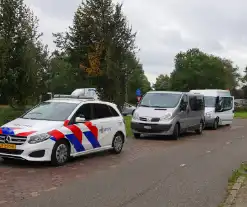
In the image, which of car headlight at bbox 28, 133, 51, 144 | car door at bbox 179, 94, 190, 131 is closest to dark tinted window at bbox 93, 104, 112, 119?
car headlight at bbox 28, 133, 51, 144

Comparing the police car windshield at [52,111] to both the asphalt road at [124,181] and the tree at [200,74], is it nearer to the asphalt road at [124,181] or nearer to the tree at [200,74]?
the asphalt road at [124,181]

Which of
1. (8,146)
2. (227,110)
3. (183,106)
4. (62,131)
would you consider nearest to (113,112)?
(62,131)

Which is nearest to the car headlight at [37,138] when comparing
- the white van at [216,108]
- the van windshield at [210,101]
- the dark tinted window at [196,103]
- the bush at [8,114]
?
the bush at [8,114]

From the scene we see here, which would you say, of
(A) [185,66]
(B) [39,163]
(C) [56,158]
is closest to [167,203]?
(C) [56,158]

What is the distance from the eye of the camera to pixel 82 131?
11398mm

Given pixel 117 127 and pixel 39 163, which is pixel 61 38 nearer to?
pixel 117 127

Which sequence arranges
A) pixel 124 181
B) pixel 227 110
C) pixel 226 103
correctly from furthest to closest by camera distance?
pixel 227 110 < pixel 226 103 < pixel 124 181

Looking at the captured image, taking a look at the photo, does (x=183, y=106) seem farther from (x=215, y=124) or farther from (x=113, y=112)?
(x=215, y=124)

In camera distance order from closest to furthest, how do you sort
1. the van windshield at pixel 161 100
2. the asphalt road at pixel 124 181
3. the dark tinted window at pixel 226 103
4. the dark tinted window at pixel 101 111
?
the asphalt road at pixel 124 181
the dark tinted window at pixel 101 111
the van windshield at pixel 161 100
the dark tinted window at pixel 226 103

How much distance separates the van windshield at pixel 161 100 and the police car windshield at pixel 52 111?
7.86 meters

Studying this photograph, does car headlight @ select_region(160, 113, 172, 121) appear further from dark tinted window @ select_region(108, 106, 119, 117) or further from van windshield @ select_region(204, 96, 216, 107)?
van windshield @ select_region(204, 96, 216, 107)

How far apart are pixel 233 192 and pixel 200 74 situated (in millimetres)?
84788

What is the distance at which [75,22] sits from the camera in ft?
73.1

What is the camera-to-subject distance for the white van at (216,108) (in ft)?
85.7
